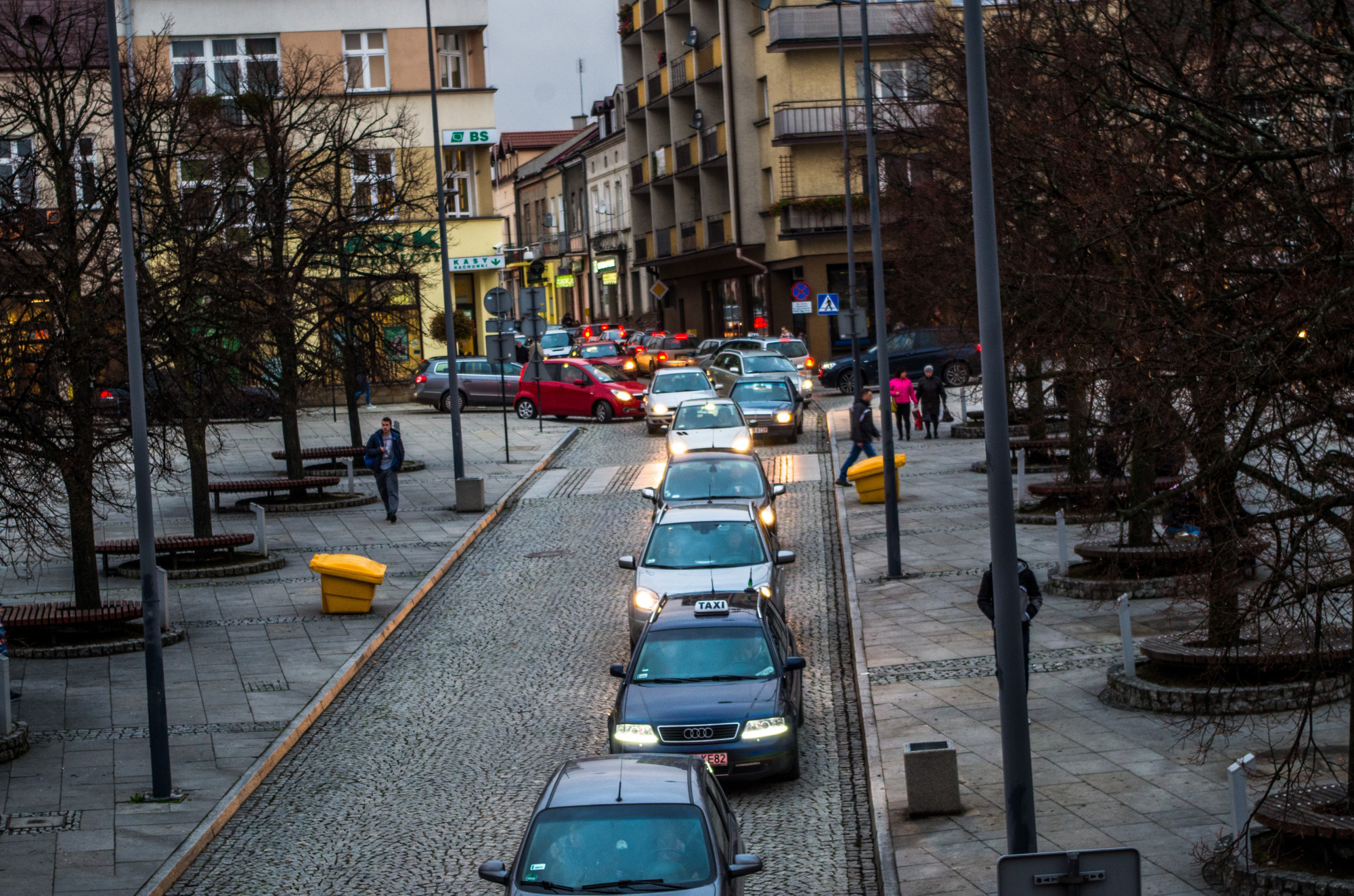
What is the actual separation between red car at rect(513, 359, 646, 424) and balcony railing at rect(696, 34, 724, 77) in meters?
20.3

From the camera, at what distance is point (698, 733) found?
39.8 ft

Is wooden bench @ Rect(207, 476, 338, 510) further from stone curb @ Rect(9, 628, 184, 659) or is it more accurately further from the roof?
the roof

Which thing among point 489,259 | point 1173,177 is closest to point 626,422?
point 489,259

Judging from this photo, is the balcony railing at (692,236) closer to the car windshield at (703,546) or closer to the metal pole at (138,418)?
the car windshield at (703,546)

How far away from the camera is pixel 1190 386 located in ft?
30.2

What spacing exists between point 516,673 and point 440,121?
36.7 m

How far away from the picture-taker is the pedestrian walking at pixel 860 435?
2620cm

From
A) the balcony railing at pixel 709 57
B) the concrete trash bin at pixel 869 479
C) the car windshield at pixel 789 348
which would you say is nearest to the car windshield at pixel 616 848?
the concrete trash bin at pixel 869 479

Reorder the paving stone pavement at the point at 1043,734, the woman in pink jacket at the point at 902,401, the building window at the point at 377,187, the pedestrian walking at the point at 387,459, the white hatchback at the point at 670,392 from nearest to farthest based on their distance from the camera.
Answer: the paving stone pavement at the point at 1043,734 < the pedestrian walking at the point at 387,459 < the building window at the point at 377,187 < the woman in pink jacket at the point at 902,401 < the white hatchback at the point at 670,392

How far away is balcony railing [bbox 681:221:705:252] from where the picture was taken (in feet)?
203

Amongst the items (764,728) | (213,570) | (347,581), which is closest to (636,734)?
(764,728)

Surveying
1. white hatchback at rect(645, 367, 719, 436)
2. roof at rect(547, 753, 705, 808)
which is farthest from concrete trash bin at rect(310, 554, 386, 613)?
white hatchback at rect(645, 367, 719, 436)

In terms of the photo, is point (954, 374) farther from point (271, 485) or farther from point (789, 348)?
point (271, 485)

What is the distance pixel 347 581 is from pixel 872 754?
347 inches
